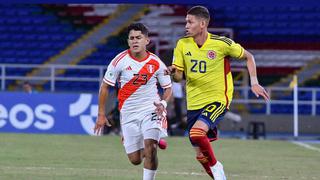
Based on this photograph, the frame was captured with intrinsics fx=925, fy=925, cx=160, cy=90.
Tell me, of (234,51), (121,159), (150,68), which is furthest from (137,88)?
(121,159)

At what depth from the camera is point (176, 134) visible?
23891 mm

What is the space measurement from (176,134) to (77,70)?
641 centimetres

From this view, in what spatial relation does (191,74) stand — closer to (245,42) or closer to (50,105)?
(50,105)

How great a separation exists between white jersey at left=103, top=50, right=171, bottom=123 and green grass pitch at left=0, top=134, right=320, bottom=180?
5.92ft

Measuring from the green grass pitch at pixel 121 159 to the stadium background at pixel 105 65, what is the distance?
0.13 feet

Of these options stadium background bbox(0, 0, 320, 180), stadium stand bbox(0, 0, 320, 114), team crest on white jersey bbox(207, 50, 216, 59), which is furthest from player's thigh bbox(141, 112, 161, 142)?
stadium stand bbox(0, 0, 320, 114)

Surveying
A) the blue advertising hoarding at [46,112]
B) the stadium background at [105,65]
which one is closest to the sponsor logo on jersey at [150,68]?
the stadium background at [105,65]

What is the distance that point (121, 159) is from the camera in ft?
50.9

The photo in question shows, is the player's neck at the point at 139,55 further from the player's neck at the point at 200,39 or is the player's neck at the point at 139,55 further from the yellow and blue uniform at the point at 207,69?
the player's neck at the point at 200,39

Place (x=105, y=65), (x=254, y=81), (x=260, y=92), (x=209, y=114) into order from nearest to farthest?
1. (x=260, y=92)
2. (x=254, y=81)
3. (x=209, y=114)
4. (x=105, y=65)

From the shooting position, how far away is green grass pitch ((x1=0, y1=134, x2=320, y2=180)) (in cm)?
1277

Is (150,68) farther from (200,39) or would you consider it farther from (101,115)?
(101,115)

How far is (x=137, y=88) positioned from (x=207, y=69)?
0.85 m

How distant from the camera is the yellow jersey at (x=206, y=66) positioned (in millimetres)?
10531
